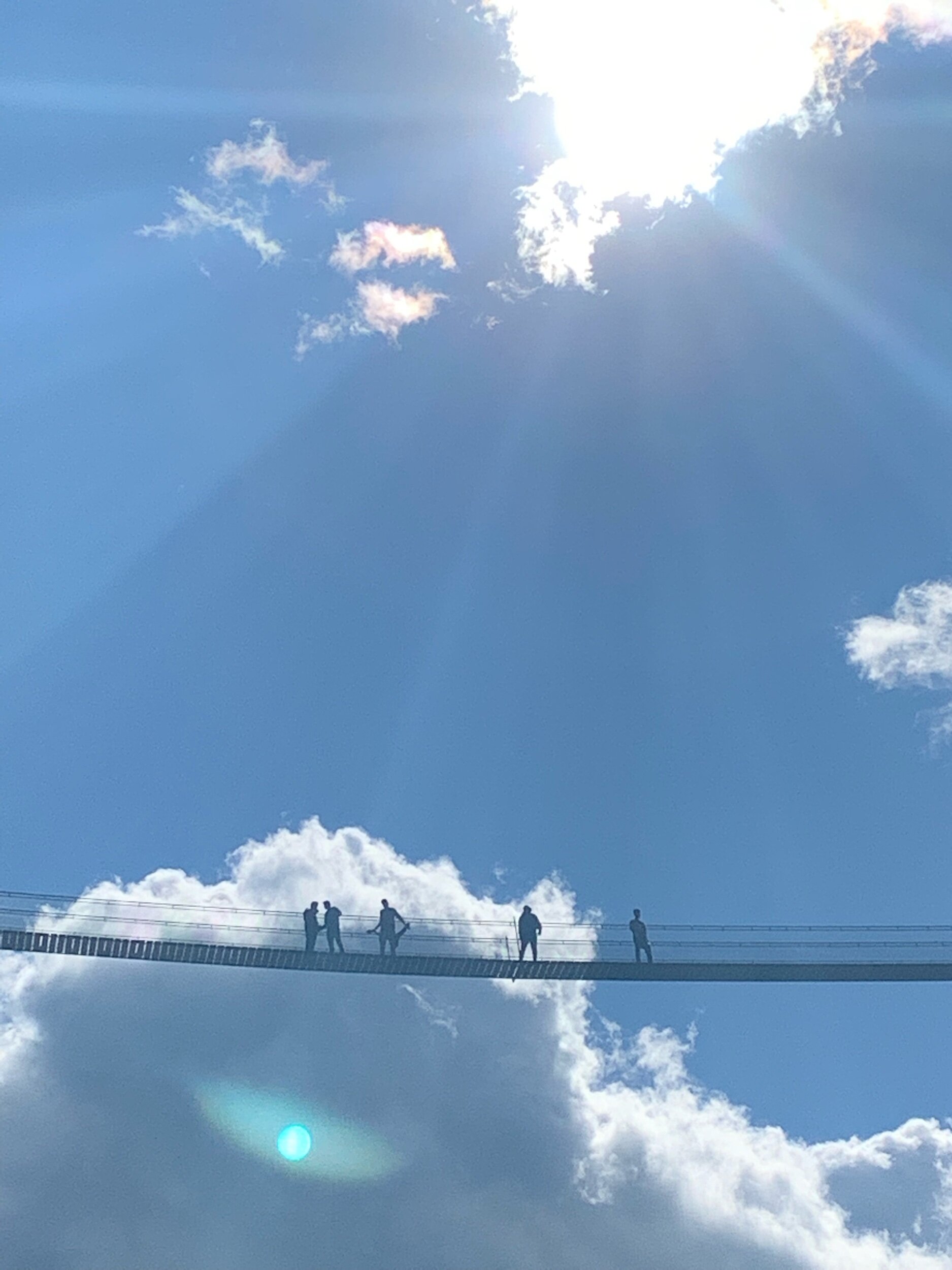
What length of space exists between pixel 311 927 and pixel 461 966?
11.8 ft

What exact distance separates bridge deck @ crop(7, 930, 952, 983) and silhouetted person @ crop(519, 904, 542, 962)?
0.53m

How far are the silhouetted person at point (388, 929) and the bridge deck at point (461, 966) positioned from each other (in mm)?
652

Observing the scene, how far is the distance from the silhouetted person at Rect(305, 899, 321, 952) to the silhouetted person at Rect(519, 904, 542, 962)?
15.6ft

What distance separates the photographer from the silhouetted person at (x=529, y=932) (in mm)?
32156

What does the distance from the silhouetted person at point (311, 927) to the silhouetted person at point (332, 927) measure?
10.9 inches

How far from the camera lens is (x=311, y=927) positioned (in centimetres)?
3166

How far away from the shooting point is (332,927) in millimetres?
32188

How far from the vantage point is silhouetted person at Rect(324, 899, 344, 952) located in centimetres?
3136

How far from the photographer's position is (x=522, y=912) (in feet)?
109

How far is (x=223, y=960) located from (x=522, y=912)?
7.29 metres

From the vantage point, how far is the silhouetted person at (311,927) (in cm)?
3122

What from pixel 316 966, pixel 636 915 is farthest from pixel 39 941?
pixel 636 915

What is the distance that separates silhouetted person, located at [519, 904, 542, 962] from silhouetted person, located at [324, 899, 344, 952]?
4.24 meters

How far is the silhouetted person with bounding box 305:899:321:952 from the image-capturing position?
1229 inches
